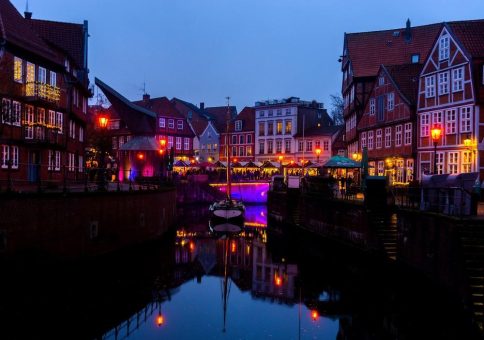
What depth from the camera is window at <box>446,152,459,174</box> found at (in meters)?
39.7

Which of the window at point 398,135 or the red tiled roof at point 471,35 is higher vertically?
the red tiled roof at point 471,35

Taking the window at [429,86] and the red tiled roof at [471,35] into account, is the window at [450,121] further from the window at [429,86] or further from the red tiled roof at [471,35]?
the red tiled roof at [471,35]

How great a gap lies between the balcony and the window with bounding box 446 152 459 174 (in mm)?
25857

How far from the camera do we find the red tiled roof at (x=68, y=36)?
4131 cm

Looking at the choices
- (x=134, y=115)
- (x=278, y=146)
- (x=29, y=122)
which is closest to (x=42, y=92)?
(x=29, y=122)

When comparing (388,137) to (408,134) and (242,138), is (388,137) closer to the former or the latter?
(408,134)

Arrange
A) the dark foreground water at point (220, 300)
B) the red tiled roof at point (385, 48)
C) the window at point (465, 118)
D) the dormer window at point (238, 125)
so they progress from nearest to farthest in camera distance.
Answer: the dark foreground water at point (220, 300)
the window at point (465, 118)
the red tiled roof at point (385, 48)
the dormer window at point (238, 125)

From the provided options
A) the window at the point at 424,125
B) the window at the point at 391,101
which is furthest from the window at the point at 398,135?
the window at the point at 424,125

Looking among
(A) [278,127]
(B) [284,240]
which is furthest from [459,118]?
(A) [278,127]

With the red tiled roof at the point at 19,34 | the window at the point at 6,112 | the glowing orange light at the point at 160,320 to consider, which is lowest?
the glowing orange light at the point at 160,320

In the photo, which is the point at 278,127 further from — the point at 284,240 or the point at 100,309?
the point at 100,309

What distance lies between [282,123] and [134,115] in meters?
29.0

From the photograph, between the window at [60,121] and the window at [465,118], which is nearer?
the window at [60,121]

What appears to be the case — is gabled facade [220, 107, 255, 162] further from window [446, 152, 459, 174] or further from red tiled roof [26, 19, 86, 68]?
window [446, 152, 459, 174]
